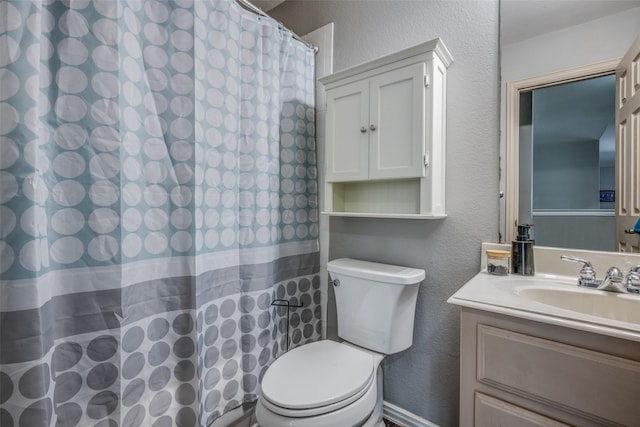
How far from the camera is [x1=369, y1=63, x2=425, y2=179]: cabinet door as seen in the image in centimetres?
118

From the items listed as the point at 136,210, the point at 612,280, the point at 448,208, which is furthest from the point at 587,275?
the point at 136,210

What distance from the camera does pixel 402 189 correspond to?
139 centimetres

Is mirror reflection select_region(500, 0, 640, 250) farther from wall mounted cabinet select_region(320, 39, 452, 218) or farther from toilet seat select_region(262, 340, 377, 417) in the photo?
toilet seat select_region(262, 340, 377, 417)

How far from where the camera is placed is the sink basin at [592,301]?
33.2 inches

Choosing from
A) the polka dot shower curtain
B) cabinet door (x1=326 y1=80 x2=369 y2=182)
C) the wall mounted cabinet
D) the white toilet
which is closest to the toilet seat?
the white toilet

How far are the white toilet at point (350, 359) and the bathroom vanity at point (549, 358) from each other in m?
0.33

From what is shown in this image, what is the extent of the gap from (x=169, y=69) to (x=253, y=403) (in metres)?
1.47

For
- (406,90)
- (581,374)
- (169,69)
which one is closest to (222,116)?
(169,69)

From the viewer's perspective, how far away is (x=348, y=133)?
4.58ft

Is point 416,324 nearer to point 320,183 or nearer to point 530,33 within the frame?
point 320,183

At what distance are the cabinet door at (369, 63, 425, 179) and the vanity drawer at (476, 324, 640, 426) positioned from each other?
2.17ft

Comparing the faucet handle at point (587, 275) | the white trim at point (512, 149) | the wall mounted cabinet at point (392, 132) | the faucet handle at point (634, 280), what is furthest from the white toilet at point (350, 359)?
the faucet handle at point (634, 280)

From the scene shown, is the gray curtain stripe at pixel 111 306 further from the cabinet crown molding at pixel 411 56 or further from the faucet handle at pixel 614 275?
the faucet handle at pixel 614 275

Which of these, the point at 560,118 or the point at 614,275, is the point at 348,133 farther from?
the point at 614,275
